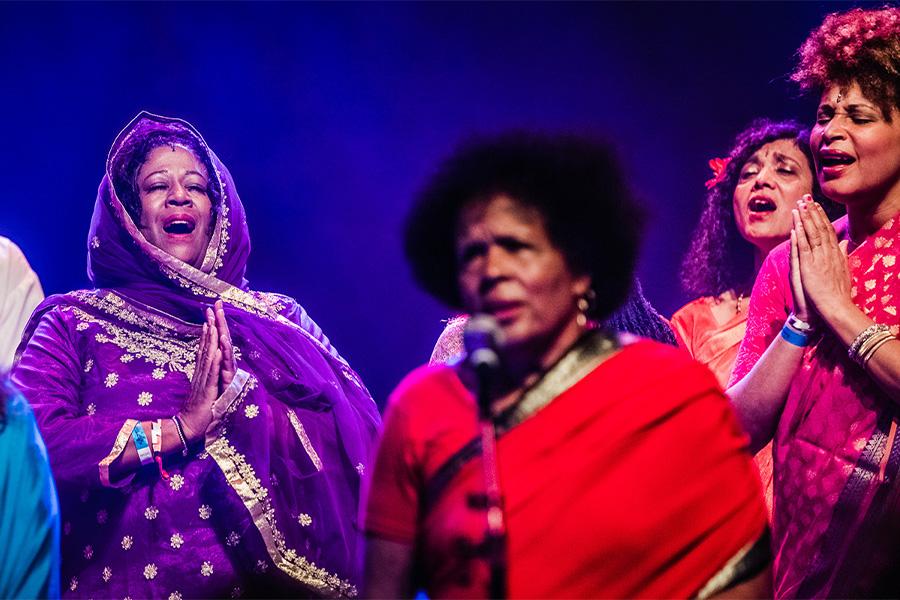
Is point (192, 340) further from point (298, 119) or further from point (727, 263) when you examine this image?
point (727, 263)

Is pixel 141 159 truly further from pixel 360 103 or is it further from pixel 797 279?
pixel 797 279

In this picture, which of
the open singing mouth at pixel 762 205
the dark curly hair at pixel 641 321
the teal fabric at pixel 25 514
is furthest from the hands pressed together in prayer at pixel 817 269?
the teal fabric at pixel 25 514

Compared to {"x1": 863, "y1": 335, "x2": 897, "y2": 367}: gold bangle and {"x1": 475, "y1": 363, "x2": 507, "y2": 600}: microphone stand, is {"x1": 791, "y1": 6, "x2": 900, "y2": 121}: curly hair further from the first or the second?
{"x1": 475, "y1": 363, "x2": 507, "y2": 600}: microphone stand

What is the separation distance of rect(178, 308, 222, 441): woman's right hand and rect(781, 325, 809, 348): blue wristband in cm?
193

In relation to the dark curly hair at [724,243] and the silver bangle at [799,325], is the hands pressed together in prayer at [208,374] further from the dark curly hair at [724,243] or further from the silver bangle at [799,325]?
the dark curly hair at [724,243]

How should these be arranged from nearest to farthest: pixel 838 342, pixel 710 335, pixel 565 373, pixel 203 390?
pixel 565 373 < pixel 838 342 < pixel 203 390 < pixel 710 335

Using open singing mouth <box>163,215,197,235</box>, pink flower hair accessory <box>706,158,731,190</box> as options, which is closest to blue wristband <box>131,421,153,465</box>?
open singing mouth <box>163,215,197,235</box>

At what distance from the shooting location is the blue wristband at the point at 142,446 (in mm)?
3580

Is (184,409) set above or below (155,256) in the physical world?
below

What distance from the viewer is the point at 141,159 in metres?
4.30

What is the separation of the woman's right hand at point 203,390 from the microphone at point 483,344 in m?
1.92

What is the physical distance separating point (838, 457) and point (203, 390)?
6.92ft

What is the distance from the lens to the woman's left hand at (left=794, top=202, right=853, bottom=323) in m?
3.01

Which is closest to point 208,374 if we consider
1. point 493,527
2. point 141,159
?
point 141,159
